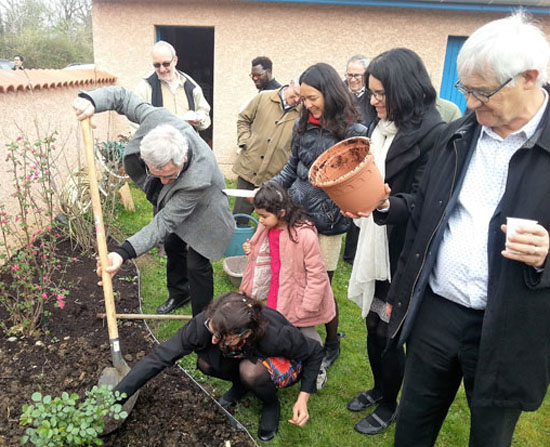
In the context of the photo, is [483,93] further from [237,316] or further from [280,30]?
[280,30]

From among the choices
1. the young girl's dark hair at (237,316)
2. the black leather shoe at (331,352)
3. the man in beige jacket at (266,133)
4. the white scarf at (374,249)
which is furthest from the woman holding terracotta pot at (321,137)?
the man in beige jacket at (266,133)

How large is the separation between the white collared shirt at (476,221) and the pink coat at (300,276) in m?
1.16

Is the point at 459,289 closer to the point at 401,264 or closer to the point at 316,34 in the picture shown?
the point at 401,264

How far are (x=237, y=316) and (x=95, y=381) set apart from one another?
1.06 m

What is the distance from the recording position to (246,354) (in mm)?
2551

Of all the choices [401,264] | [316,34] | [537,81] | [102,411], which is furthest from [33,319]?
[316,34]

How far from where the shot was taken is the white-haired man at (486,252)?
1325mm

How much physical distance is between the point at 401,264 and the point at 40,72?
4795mm

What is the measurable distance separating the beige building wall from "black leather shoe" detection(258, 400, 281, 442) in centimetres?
592

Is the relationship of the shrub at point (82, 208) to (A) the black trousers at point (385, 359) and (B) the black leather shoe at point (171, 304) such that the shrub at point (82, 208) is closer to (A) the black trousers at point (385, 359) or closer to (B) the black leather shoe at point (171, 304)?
(B) the black leather shoe at point (171, 304)

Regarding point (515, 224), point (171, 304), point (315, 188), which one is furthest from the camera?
point (171, 304)

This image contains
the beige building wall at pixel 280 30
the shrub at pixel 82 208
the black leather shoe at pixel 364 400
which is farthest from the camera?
the beige building wall at pixel 280 30

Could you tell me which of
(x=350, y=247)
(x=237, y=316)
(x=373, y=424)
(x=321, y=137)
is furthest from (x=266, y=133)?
(x=373, y=424)

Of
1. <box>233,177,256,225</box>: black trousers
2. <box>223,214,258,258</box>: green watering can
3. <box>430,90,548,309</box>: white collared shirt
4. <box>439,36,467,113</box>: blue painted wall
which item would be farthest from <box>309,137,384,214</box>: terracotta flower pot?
<box>439,36,467,113</box>: blue painted wall
